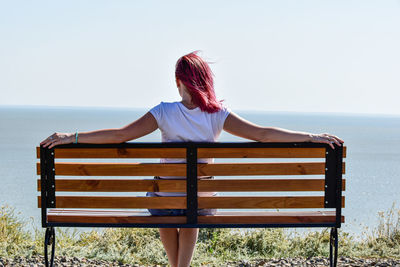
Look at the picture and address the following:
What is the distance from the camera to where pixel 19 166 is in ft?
96.8

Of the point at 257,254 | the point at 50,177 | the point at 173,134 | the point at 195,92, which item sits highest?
the point at 195,92

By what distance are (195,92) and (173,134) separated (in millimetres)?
346

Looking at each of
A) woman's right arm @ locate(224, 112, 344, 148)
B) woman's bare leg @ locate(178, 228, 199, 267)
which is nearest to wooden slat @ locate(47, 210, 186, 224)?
woman's bare leg @ locate(178, 228, 199, 267)

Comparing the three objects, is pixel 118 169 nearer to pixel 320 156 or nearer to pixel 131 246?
pixel 320 156

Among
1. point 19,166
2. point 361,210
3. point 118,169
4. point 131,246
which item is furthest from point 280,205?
point 19,166

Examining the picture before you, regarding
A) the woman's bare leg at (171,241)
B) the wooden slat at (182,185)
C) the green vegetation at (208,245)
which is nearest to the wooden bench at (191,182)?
the wooden slat at (182,185)

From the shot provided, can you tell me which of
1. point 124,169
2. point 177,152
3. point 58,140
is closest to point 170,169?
point 177,152

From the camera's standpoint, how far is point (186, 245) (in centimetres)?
398

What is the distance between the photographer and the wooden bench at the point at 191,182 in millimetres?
3668

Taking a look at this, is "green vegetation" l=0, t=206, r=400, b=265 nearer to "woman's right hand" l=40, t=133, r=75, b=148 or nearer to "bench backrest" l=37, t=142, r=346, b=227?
"bench backrest" l=37, t=142, r=346, b=227

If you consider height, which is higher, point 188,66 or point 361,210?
point 188,66

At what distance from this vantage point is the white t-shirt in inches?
150

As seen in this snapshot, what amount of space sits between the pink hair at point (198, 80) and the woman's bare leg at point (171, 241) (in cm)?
98

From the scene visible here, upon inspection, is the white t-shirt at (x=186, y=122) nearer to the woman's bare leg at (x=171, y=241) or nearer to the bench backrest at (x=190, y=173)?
the bench backrest at (x=190, y=173)
